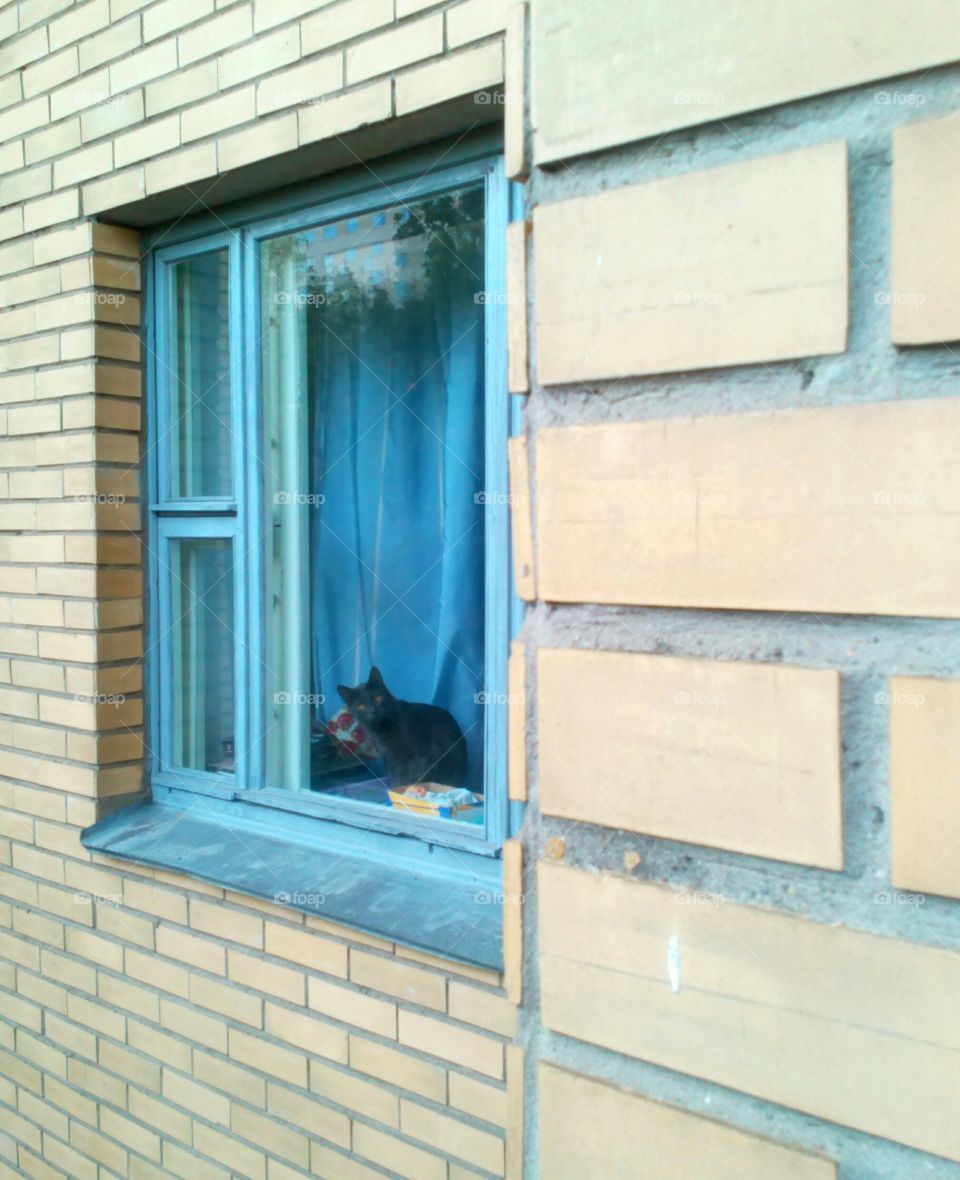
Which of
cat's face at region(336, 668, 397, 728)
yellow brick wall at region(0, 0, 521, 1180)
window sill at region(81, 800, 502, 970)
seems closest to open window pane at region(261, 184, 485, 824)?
cat's face at region(336, 668, 397, 728)

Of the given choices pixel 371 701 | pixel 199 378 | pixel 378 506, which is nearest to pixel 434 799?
pixel 371 701

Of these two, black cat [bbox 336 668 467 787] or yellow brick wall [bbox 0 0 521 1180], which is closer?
yellow brick wall [bbox 0 0 521 1180]

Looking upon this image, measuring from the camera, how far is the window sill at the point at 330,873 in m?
2.22

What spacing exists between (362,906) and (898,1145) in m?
1.72

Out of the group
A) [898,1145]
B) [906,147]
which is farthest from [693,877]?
[906,147]

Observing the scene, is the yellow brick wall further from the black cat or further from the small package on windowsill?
the black cat

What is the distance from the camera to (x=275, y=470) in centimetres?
287

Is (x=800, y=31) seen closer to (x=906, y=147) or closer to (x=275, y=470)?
(x=906, y=147)

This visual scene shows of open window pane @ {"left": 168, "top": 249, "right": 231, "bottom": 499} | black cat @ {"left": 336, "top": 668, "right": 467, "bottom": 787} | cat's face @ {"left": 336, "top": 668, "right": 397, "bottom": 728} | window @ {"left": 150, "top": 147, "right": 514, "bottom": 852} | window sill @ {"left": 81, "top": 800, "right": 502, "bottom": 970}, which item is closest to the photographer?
window sill @ {"left": 81, "top": 800, "right": 502, "bottom": 970}

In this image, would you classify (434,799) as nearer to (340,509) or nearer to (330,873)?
(330,873)

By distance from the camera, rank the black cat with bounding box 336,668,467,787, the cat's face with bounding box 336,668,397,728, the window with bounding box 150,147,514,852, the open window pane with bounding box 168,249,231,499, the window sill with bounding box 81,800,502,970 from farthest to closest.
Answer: the open window pane with bounding box 168,249,231,499, the cat's face with bounding box 336,668,397,728, the black cat with bounding box 336,668,467,787, the window with bounding box 150,147,514,852, the window sill with bounding box 81,800,502,970

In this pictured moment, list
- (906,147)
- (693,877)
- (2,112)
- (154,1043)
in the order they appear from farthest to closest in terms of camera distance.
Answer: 1. (2,112)
2. (154,1043)
3. (693,877)
4. (906,147)

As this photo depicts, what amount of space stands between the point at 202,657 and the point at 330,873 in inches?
35.0

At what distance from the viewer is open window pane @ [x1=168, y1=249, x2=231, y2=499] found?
9.80 feet
